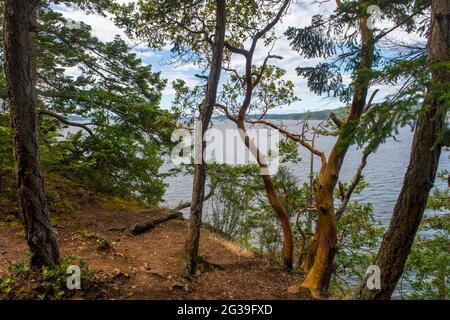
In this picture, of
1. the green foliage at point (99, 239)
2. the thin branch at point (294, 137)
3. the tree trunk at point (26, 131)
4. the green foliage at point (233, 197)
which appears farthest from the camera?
the green foliage at point (233, 197)

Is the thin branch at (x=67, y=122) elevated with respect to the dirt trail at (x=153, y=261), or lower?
elevated

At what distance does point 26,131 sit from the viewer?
3.53 m

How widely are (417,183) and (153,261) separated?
428cm

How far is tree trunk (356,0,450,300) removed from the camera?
3.44m

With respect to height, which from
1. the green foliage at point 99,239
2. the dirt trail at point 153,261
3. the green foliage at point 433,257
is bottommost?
the green foliage at point 433,257

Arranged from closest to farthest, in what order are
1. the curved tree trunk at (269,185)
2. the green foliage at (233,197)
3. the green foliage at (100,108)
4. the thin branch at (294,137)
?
the thin branch at (294,137) → the curved tree trunk at (269,185) → the green foliage at (100,108) → the green foliage at (233,197)

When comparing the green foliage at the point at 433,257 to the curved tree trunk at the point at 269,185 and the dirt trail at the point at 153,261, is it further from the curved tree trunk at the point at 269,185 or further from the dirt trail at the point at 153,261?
the dirt trail at the point at 153,261

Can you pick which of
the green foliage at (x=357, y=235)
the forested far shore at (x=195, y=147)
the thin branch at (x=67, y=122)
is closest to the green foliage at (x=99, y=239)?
the forested far shore at (x=195, y=147)

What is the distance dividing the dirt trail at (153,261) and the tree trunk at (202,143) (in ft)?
1.15

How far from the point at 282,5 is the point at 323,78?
188 cm

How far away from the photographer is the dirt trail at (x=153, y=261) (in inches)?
171

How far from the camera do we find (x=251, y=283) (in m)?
5.39

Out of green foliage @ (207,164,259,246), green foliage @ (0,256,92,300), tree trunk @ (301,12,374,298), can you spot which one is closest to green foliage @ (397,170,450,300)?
green foliage @ (207,164,259,246)

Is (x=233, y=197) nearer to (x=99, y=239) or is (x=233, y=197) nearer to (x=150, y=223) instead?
(x=150, y=223)
